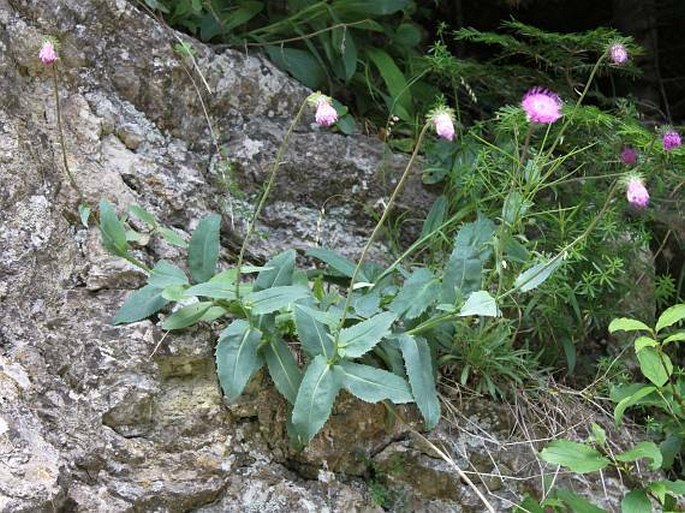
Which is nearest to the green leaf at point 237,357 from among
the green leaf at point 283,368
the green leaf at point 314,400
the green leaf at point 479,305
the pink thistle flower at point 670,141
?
the green leaf at point 283,368

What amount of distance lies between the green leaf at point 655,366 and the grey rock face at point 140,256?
573 mm

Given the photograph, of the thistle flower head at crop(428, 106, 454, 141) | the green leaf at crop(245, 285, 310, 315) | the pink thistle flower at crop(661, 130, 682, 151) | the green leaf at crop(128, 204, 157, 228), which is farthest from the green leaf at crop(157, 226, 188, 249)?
the pink thistle flower at crop(661, 130, 682, 151)

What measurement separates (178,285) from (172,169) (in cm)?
64

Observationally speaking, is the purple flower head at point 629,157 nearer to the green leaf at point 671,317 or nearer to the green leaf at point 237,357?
the green leaf at point 671,317

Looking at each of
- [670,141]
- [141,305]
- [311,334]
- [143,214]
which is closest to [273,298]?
[311,334]

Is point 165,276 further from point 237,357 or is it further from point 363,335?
point 363,335

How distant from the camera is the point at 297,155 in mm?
3055

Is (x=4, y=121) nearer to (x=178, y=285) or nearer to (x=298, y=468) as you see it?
(x=178, y=285)

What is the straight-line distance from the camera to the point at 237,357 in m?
2.17

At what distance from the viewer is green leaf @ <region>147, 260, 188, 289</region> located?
2266 millimetres

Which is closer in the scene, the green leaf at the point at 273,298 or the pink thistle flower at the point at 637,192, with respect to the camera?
the pink thistle flower at the point at 637,192

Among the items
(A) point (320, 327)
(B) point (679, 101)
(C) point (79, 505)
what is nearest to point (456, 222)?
(A) point (320, 327)

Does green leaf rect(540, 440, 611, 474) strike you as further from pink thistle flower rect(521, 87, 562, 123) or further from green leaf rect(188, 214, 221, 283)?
green leaf rect(188, 214, 221, 283)

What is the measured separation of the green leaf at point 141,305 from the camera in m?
2.27
